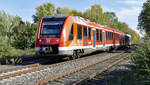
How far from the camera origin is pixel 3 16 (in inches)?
1730

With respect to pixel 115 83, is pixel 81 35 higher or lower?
higher

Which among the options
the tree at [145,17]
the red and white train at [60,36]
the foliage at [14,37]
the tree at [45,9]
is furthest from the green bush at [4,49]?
the tree at [45,9]

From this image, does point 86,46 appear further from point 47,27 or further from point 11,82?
point 11,82

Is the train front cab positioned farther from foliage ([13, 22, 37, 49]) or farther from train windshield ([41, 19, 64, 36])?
foliage ([13, 22, 37, 49])

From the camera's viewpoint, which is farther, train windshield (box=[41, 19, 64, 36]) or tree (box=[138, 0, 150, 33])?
tree (box=[138, 0, 150, 33])

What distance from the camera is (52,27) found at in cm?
1176

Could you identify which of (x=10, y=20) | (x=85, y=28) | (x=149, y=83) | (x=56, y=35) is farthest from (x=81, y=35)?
(x=10, y=20)

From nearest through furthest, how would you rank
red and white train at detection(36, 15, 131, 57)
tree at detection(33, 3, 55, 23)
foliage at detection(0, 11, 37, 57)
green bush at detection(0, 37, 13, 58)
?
1. red and white train at detection(36, 15, 131, 57)
2. green bush at detection(0, 37, 13, 58)
3. foliage at detection(0, 11, 37, 57)
4. tree at detection(33, 3, 55, 23)

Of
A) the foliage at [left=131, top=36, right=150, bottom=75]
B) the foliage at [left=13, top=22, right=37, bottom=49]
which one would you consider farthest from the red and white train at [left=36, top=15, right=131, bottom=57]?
the foliage at [left=13, top=22, right=37, bottom=49]

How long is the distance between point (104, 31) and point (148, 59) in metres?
13.4

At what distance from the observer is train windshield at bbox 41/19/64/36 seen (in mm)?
11521

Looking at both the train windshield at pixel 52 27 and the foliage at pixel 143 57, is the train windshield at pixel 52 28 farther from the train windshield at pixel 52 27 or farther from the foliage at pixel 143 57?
the foliage at pixel 143 57

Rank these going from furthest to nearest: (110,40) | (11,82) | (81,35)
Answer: (110,40), (81,35), (11,82)

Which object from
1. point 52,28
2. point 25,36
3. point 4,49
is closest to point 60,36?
point 52,28
